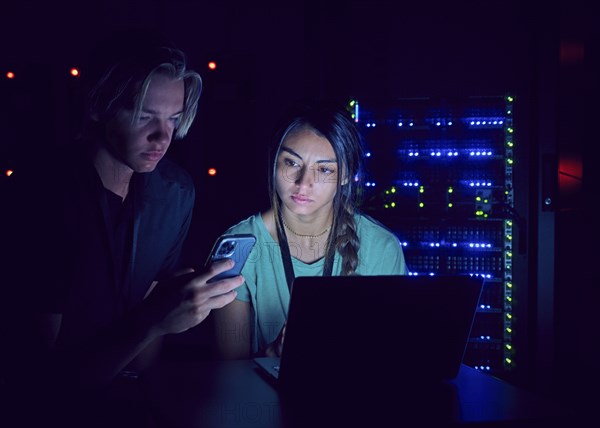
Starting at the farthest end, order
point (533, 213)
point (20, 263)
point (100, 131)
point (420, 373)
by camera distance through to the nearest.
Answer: point (533, 213)
point (100, 131)
point (20, 263)
point (420, 373)

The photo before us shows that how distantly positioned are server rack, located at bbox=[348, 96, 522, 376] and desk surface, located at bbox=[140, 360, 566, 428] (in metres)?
2.08

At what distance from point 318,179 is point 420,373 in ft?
3.72

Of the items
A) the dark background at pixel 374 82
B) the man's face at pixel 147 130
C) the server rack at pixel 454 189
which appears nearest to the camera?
the man's face at pixel 147 130

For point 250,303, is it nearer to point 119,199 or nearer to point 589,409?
point 119,199

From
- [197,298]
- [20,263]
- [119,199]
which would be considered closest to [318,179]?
[119,199]

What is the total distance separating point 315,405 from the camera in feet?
4.90

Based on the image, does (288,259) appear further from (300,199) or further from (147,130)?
(147,130)

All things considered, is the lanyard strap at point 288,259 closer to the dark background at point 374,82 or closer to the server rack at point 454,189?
the dark background at point 374,82

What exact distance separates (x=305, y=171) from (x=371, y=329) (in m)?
1.17

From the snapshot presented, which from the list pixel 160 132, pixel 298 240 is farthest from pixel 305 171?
pixel 160 132

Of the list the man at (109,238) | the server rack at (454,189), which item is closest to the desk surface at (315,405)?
the man at (109,238)

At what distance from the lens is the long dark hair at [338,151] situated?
259 cm

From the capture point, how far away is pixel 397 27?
154 inches

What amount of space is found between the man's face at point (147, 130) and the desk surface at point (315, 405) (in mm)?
821
